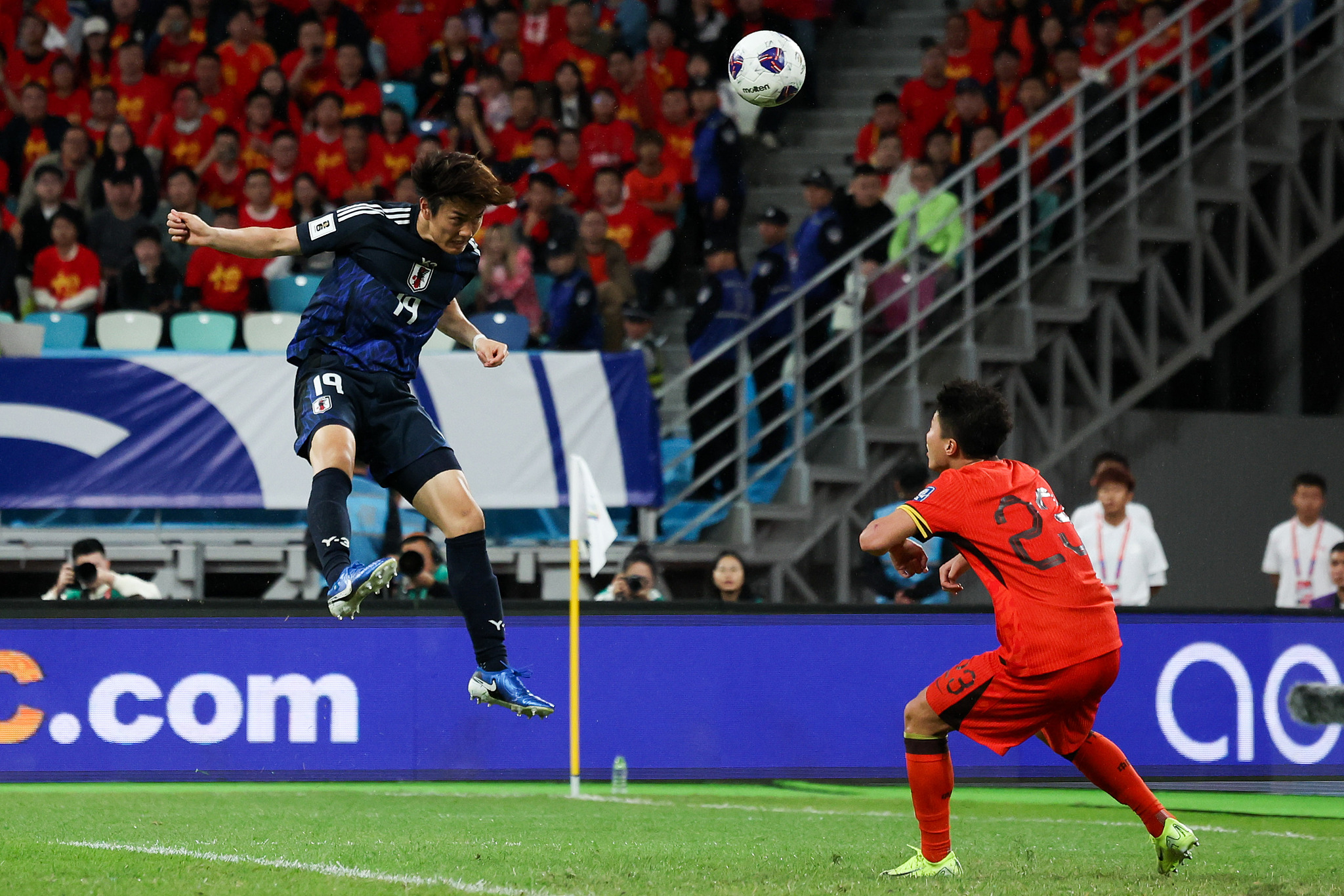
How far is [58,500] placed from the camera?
12.1 meters

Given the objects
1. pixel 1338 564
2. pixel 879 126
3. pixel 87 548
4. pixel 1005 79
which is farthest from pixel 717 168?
pixel 87 548

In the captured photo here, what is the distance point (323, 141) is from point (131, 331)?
308cm

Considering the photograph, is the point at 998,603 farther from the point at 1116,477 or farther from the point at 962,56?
the point at 962,56

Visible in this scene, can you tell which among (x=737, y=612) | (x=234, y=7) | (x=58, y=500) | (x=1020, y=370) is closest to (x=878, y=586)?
(x=737, y=612)

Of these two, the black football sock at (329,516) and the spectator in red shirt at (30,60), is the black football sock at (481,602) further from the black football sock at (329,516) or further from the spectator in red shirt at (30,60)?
the spectator in red shirt at (30,60)

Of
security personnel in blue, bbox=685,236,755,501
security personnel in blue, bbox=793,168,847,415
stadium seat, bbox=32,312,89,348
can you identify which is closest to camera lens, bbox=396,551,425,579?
security personnel in blue, bbox=685,236,755,501

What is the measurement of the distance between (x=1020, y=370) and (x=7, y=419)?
8182 millimetres

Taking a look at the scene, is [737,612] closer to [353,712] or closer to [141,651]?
[353,712]

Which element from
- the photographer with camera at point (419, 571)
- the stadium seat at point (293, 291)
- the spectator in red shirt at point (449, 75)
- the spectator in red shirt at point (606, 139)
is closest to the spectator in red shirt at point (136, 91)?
the spectator in red shirt at point (449, 75)

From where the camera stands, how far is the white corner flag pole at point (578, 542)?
9.67m

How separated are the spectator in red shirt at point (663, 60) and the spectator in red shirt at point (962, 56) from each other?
2.51m

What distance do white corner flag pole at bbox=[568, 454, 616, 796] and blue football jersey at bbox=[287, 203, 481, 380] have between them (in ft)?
10.4

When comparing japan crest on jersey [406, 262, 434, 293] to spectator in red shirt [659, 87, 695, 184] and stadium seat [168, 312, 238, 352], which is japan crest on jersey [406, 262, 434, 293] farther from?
spectator in red shirt [659, 87, 695, 184]

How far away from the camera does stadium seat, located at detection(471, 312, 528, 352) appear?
12.9 metres
